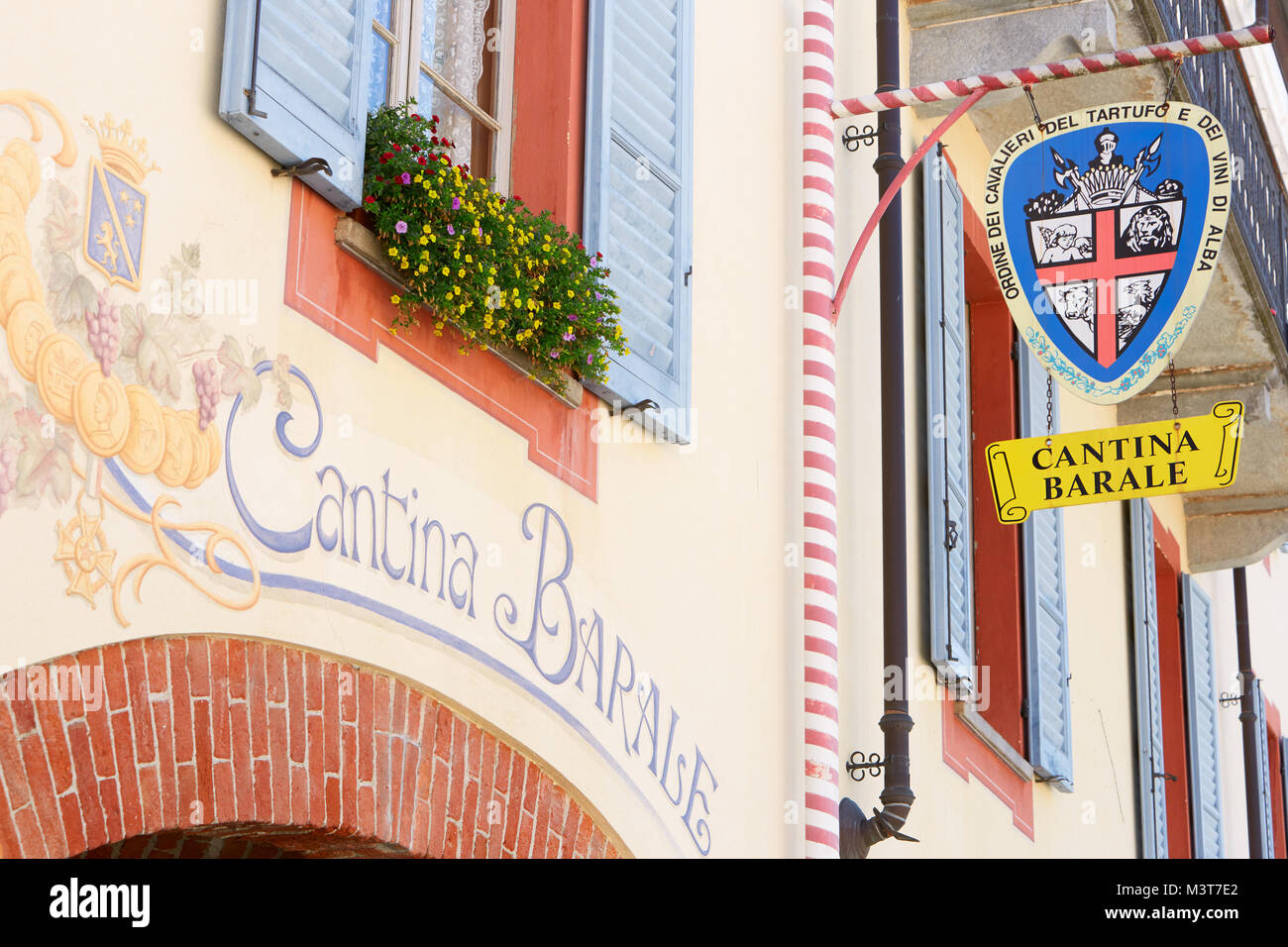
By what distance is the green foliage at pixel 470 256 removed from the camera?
16.3 feet

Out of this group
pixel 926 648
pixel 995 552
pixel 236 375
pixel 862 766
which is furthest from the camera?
pixel 995 552

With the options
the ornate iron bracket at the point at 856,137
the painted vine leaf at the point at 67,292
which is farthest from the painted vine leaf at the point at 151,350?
the ornate iron bracket at the point at 856,137

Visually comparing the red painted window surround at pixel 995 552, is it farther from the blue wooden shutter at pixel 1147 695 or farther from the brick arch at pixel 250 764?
the brick arch at pixel 250 764

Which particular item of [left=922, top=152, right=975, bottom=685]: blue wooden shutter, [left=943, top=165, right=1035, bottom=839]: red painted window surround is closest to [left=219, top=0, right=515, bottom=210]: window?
[left=922, top=152, right=975, bottom=685]: blue wooden shutter

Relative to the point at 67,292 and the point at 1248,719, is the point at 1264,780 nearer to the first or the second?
the point at 1248,719

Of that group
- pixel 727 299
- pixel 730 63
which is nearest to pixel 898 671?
pixel 727 299

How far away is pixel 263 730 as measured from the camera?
14.3 ft

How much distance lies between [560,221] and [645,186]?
51cm

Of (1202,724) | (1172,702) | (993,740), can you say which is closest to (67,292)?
(993,740)

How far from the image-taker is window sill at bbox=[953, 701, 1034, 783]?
331 inches

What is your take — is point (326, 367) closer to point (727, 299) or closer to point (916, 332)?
point (727, 299)

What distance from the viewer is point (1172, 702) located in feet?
42.6

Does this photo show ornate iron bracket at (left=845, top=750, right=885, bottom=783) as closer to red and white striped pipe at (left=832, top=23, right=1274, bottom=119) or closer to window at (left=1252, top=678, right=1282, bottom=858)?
red and white striped pipe at (left=832, top=23, right=1274, bottom=119)
